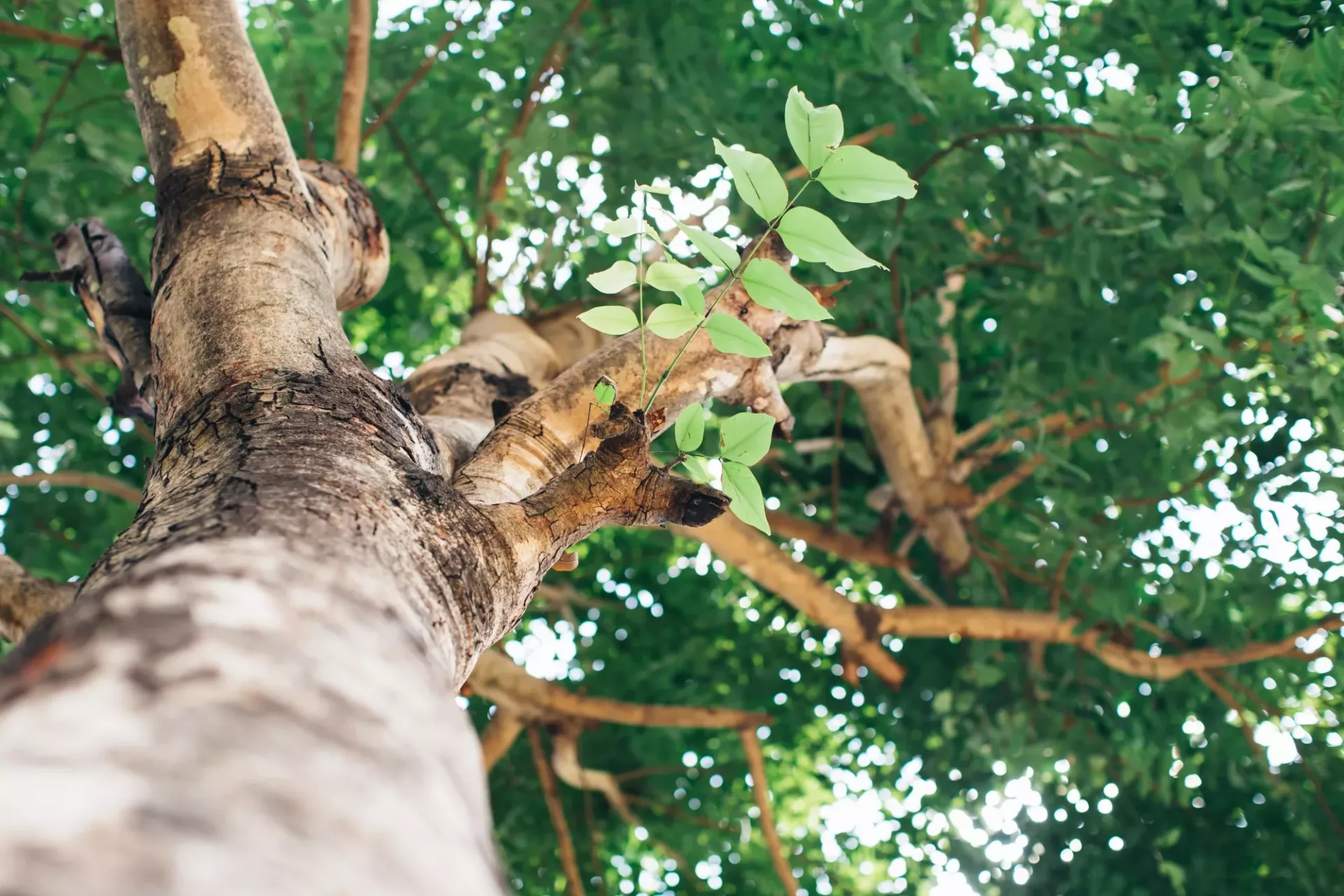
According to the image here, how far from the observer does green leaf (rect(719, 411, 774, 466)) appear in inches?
52.2

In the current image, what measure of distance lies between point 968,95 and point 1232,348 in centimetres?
120

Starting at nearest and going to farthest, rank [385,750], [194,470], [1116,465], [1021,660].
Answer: [385,750], [194,470], [1116,465], [1021,660]

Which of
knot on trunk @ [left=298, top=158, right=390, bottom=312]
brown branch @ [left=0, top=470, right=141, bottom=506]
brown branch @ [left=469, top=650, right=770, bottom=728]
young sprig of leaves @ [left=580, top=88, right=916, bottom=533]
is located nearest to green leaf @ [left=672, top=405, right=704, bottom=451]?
young sprig of leaves @ [left=580, top=88, right=916, bottom=533]

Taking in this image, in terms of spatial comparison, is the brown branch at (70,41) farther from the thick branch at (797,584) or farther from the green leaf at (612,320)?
the thick branch at (797,584)

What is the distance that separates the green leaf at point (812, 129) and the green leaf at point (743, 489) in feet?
1.36

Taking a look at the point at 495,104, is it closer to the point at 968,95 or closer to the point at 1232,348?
the point at 968,95

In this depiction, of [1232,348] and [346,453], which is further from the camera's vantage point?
[1232,348]

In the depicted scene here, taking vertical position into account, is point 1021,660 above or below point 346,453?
above

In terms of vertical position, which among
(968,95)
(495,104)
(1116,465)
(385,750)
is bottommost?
(385,750)

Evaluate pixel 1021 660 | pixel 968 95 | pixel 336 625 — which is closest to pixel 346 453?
pixel 336 625

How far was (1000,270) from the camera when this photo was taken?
374 cm

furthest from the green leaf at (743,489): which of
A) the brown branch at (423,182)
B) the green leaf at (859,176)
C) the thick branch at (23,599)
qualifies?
the brown branch at (423,182)

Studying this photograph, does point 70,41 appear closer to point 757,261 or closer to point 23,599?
point 23,599

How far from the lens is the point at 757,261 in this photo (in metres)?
1.17
